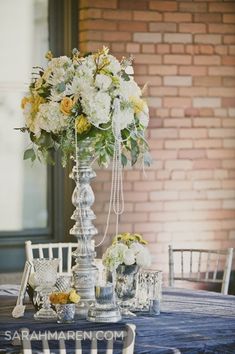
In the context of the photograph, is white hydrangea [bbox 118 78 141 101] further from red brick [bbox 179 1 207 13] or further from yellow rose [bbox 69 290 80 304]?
red brick [bbox 179 1 207 13]

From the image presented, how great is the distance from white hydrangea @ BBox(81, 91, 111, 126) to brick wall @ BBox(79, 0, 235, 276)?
184cm

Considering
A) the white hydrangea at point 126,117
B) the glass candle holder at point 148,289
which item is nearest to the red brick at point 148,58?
the white hydrangea at point 126,117

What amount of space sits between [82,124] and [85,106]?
7 centimetres

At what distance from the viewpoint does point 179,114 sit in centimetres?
566

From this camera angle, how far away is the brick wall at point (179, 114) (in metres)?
5.54

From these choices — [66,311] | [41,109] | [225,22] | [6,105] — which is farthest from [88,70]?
[225,22]

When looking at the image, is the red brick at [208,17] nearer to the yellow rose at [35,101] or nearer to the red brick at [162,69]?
the red brick at [162,69]

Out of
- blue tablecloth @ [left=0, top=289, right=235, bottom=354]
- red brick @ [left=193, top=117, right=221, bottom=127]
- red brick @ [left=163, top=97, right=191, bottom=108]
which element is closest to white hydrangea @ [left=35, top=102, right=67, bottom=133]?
blue tablecloth @ [left=0, top=289, right=235, bottom=354]

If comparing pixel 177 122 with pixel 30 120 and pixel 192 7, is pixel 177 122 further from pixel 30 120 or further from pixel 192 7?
pixel 30 120

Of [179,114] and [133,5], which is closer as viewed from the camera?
[133,5]

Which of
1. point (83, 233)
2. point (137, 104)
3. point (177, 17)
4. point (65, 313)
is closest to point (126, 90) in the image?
point (137, 104)

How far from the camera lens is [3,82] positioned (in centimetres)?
551

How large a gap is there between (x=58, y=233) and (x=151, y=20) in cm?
138

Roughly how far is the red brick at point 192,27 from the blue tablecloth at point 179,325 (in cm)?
206
